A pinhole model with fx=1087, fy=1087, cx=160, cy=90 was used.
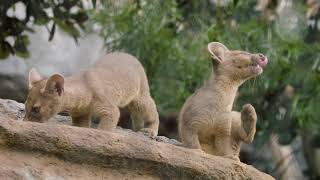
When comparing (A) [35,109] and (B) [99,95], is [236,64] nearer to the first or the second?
(B) [99,95]

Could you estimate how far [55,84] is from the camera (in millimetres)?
5949

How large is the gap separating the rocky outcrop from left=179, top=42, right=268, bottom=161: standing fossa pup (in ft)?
0.96

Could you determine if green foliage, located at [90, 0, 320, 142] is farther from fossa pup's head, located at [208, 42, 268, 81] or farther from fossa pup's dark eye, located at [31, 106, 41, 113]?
fossa pup's dark eye, located at [31, 106, 41, 113]

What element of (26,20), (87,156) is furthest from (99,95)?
(26,20)

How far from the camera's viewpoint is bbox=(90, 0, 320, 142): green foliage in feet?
34.6

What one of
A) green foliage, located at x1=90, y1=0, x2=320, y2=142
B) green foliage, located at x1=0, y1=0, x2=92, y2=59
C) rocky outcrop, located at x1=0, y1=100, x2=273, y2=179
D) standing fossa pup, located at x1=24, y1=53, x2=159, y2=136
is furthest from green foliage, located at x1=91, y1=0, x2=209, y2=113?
rocky outcrop, located at x1=0, y1=100, x2=273, y2=179

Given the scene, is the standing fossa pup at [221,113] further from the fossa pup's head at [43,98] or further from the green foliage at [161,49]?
the green foliage at [161,49]

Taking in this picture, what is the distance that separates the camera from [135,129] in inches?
272

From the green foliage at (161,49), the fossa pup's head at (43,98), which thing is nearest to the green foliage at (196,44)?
the green foliage at (161,49)

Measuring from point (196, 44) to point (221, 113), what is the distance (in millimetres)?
4532

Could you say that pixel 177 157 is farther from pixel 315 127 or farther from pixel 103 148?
pixel 315 127

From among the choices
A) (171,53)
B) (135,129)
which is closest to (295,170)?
(171,53)

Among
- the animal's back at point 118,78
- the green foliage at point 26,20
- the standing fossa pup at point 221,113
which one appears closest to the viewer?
the standing fossa pup at point 221,113

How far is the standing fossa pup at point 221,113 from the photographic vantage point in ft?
19.7
